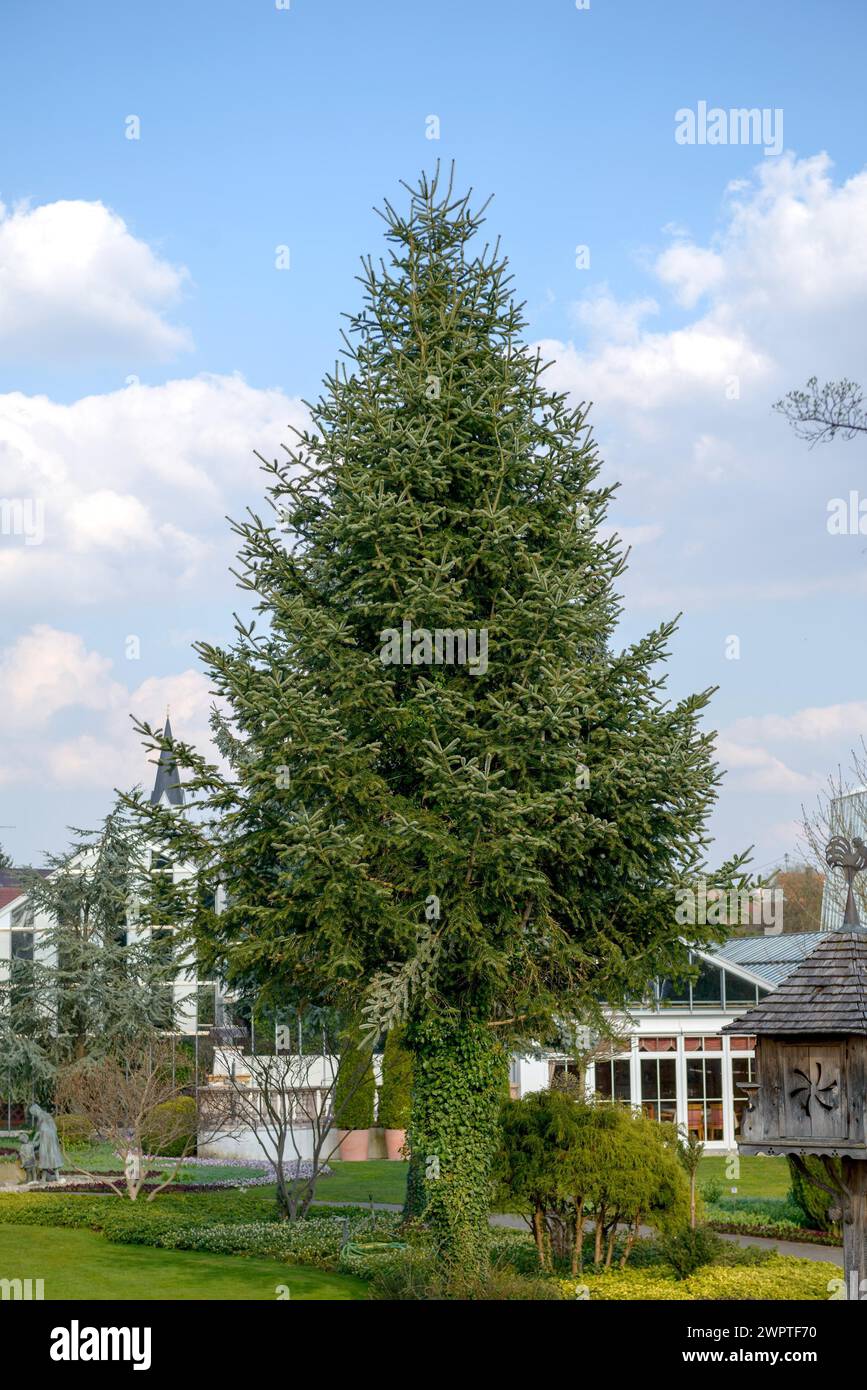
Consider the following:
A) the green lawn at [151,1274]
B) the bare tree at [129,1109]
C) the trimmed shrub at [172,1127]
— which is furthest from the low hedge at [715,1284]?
the trimmed shrub at [172,1127]

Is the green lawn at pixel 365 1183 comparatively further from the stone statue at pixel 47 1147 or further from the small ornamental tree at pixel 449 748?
the small ornamental tree at pixel 449 748

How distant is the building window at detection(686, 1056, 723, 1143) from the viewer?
1233 inches

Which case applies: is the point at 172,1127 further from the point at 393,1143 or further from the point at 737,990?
the point at 737,990

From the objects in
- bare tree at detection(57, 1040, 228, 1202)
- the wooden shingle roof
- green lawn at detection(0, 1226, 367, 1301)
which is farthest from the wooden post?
bare tree at detection(57, 1040, 228, 1202)

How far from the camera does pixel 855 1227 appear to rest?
10.5m

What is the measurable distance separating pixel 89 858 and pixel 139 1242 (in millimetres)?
15949

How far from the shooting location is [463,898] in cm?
1439

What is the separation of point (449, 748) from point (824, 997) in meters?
4.35

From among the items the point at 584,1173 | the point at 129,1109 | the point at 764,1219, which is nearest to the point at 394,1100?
the point at 129,1109

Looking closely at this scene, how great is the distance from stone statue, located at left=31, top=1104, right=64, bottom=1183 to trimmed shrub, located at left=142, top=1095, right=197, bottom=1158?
1.53 meters

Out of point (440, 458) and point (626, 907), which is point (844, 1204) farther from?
point (440, 458)

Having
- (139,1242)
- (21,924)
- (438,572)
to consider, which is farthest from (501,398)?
(21,924)

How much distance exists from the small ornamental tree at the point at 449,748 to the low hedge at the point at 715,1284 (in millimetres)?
1267

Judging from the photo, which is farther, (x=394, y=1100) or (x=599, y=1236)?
(x=394, y=1100)
